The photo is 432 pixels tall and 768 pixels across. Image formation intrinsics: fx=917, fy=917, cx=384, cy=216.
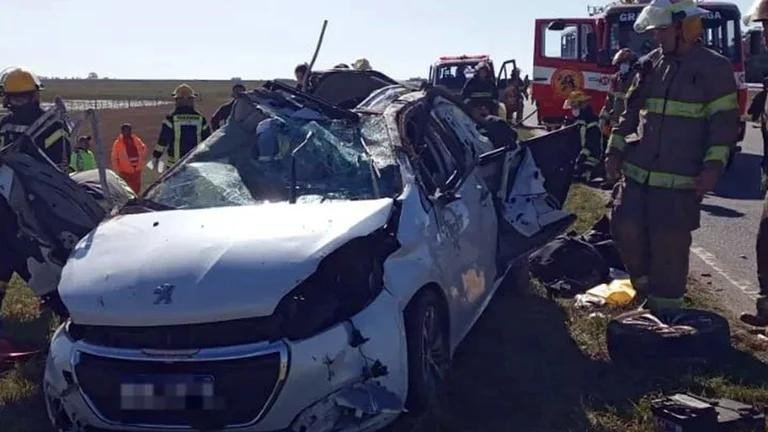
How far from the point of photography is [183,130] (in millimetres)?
10273

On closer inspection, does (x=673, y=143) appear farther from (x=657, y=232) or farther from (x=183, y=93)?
(x=183, y=93)

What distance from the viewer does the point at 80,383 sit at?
3.85 m

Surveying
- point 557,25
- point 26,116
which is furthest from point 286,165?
point 557,25

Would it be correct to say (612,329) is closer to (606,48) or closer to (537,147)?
(537,147)

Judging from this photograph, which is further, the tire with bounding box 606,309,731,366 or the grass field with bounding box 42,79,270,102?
the grass field with bounding box 42,79,270,102

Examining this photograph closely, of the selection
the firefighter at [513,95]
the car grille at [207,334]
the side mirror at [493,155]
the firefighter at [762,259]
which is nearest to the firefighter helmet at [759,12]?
the firefighter at [762,259]

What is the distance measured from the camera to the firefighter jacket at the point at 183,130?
10.3 meters

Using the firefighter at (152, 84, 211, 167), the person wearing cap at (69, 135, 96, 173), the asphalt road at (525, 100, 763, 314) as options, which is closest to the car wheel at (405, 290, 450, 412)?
the asphalt road at (525, 100, 763, 314)

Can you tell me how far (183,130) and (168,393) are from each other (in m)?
6.92

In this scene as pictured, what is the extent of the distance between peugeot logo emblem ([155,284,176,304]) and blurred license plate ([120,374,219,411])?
0.30 m

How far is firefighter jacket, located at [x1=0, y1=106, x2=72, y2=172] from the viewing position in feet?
21.2

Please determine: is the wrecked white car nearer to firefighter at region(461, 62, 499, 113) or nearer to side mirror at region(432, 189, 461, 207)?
side mirror at region(432, 189, 461, 207)

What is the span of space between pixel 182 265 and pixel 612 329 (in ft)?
8.52

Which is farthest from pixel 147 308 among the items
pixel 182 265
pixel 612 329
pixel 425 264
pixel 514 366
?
pixel 612 329
